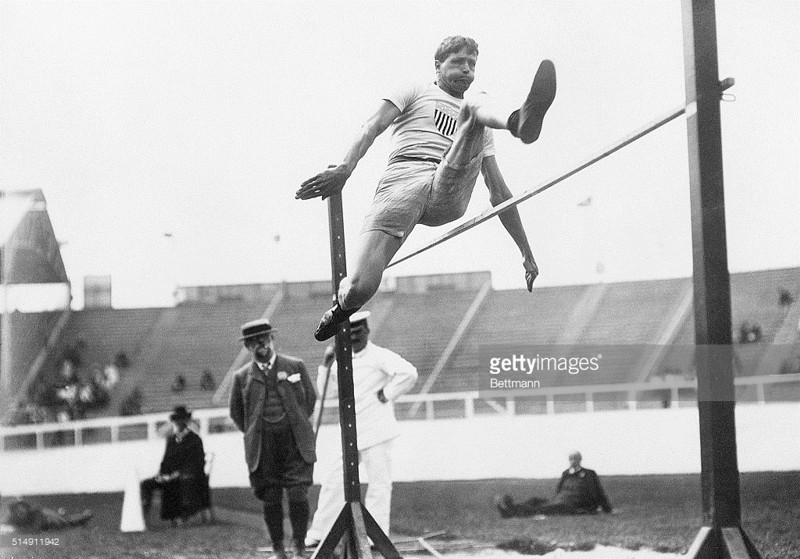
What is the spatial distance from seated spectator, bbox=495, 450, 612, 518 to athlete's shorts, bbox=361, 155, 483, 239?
118cm

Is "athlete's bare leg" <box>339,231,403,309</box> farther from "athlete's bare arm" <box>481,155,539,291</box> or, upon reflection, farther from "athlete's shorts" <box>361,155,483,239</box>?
"athlete's bare arm" <box>481,155,539,291</box>

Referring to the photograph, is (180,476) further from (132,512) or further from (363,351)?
(363,351)

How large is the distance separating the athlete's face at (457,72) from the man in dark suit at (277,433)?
124cm

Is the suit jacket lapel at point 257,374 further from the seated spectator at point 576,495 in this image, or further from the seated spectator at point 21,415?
the seated spectator at point 576,495

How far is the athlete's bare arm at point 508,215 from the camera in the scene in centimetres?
293

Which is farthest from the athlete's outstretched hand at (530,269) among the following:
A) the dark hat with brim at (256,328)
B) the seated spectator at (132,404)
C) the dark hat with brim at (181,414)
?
the seated spectator at (132,404)

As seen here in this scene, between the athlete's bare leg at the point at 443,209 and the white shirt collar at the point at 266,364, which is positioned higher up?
the athlete's bare leg at the point at 443,209

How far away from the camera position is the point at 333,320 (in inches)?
116

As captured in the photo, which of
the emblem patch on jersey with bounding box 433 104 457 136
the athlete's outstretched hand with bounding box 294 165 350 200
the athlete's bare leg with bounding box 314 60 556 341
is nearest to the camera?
the athlete's bare leg with bounding box 314 60 556 341

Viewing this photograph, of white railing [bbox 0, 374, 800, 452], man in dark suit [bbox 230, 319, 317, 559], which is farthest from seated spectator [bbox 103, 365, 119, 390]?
man in dark suit [bbox 230, 319, 317, 559]

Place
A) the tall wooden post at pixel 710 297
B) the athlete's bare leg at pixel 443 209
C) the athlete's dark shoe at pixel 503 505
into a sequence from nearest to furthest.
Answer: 1. the tall wooden post at pixel 710 297
2. the athlete's bare leg at pixel 443 209
3. the athlete's dark shoe at pixel 503 505

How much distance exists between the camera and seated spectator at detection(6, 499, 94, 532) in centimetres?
371

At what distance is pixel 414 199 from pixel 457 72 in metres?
0.39

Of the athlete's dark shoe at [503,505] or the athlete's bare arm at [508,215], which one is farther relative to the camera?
the athlete's dark shoe at [503,505]
